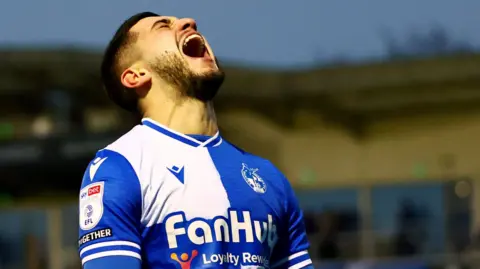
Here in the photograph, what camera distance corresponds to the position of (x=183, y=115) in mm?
2973

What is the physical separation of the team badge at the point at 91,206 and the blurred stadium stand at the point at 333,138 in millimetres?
14364

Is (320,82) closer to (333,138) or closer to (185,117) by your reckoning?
(333,138)

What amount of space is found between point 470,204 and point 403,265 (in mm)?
7290

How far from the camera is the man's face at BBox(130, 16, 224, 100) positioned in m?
2.96

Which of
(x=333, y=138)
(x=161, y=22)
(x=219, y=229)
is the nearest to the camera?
(x=219, y=229)

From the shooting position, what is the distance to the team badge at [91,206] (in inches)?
108

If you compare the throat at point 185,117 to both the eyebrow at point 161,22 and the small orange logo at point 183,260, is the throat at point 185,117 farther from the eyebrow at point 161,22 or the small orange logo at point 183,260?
the small orange logo at point 183,260

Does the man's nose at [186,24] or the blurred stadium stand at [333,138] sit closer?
the man's nose at [186,24]

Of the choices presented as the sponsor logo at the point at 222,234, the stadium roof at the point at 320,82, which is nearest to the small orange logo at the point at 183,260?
the sponsor logo at the point at 222,234

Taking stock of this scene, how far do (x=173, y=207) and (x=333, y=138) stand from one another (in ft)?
64.5

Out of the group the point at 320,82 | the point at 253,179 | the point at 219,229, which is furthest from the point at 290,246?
the point at 320,82

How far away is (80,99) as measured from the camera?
20797 millimetres

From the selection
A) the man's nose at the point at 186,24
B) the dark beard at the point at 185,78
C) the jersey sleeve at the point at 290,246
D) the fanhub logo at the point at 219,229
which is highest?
the man's nose at the point at 186,24

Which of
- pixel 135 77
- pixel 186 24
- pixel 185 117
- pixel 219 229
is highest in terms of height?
pixel 186 24
